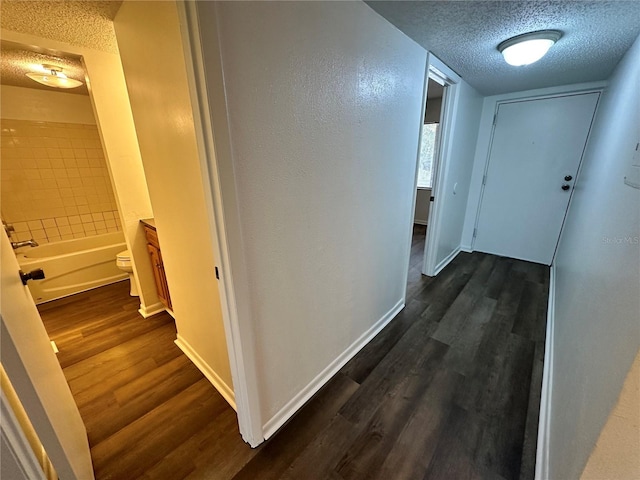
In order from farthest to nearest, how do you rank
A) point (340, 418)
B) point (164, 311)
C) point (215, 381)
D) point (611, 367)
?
point (164, 311) → point (215, 381) → point (340, 418) → point (611, 367)

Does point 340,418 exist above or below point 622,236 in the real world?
below

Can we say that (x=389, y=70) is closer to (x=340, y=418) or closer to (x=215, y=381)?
(x=340, y=418)

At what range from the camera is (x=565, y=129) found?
2.96m

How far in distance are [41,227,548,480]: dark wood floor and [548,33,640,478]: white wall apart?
27 centimetres

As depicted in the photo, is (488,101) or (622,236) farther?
(488,101)

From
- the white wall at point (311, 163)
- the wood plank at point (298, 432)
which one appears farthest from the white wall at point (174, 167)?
the wood plank at point (298, 432)

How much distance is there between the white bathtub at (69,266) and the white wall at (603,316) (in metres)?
3.98

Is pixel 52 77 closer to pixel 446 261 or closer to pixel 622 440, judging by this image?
pixel 622 440

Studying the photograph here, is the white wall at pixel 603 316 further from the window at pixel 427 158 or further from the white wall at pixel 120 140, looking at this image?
the window at pixel 427 158

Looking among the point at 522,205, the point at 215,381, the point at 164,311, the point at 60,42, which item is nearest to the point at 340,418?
the point at 215,381

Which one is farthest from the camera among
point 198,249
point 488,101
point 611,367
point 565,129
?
point 488,101

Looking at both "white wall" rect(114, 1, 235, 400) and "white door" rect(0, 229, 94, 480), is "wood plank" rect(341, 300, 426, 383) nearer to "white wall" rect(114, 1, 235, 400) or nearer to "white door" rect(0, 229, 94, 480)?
"white wall" rect(114, 1, 235, 400)

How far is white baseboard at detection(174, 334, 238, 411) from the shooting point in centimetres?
153

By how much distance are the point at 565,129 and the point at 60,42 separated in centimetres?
469
